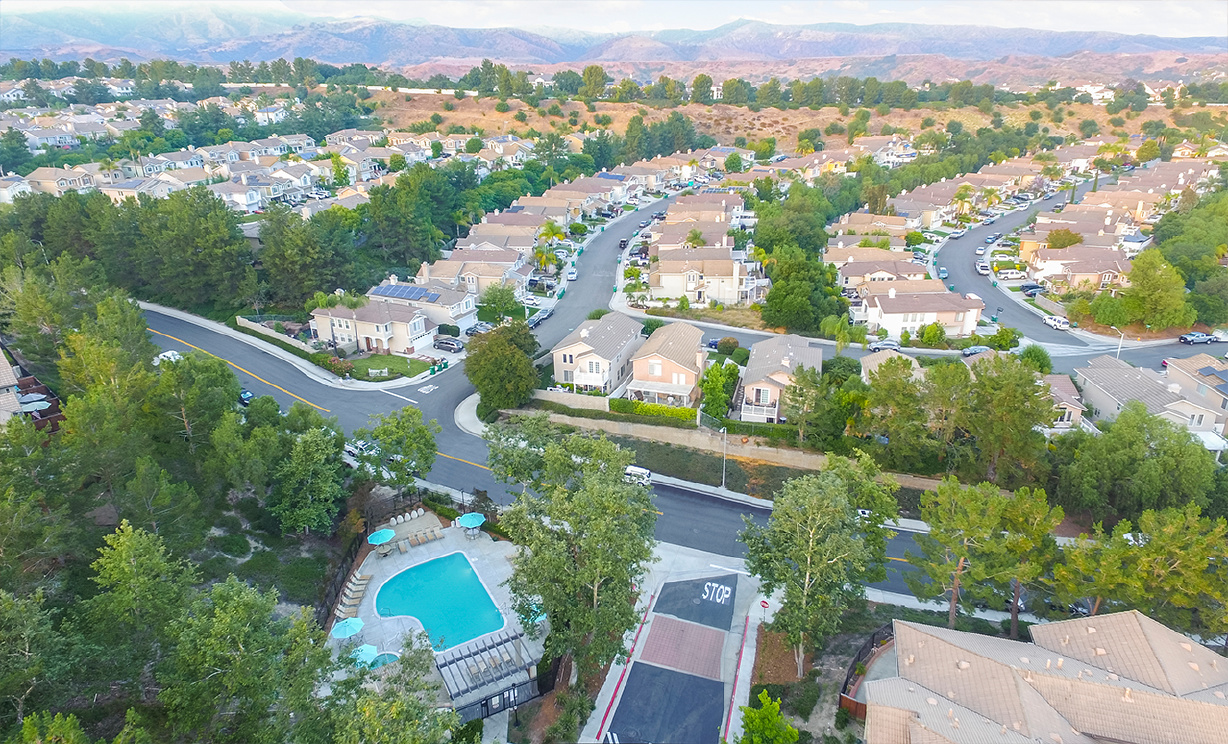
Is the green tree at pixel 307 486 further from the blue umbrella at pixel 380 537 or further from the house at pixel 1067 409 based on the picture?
the house at pixel 1067 409

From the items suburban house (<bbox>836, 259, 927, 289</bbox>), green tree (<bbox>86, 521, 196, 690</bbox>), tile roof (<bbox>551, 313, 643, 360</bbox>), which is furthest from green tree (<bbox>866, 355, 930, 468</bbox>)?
green tree (<bbox>86, 521, 196, 690</bbox>)

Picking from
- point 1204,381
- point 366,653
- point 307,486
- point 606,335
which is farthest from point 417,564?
→ point 1204,381

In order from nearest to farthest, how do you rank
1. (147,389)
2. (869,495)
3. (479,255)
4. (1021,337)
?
(869,495) → (147,389) → (1021,337) → (479,255)

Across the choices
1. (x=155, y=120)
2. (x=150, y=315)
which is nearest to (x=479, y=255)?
(x=150, y=315)

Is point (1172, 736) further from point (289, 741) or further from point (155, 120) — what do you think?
point (155, 120)

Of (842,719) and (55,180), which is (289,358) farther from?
(55,180)

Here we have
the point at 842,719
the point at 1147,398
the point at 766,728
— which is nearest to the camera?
the point at 766,728
